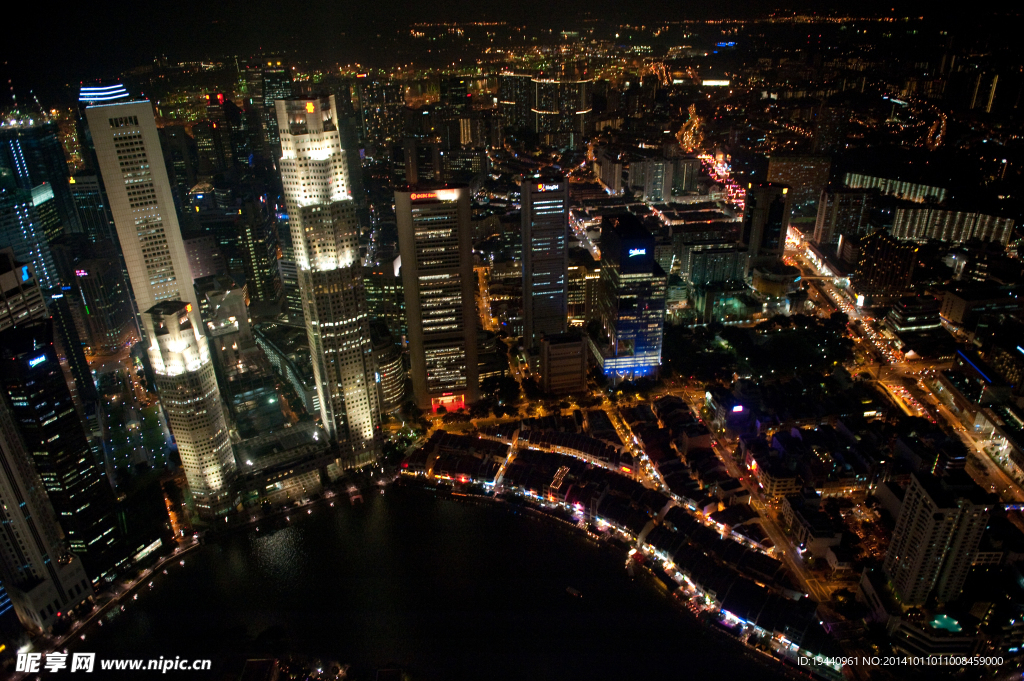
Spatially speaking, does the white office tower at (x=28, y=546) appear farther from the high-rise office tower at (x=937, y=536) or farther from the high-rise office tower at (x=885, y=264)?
the high-rise office tower at (x=885, y=264)

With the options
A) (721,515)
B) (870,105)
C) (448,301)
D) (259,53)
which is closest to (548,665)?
(721,515)

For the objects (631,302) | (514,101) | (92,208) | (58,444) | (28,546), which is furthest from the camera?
(514,101)

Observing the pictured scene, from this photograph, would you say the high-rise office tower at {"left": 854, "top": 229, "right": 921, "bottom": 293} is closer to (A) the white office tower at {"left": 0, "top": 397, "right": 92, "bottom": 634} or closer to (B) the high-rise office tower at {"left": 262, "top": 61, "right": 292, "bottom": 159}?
(B) the high-rise office tower at {"left": 262, "top": 61, "right": 292, "bottom": 159}

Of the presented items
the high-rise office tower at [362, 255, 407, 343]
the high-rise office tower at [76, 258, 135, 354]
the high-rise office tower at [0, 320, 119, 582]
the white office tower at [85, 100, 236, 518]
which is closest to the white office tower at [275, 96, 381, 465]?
the white office tower at [85, 100, 236, 518]

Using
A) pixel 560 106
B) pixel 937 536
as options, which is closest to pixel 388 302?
pixel 937 536

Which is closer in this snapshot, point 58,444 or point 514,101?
point 58,444

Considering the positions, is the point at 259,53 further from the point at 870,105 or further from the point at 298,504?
the point at 870,105

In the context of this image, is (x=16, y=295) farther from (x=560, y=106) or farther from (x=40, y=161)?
(x=560, y=106)
